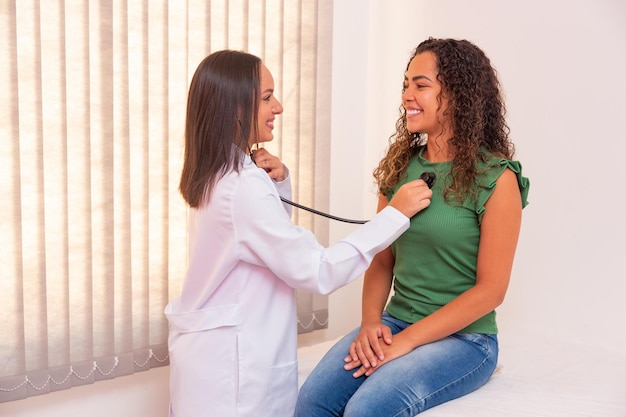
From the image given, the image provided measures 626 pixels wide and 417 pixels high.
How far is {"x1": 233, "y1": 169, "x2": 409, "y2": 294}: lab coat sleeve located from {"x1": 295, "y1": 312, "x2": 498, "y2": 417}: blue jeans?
22 cm

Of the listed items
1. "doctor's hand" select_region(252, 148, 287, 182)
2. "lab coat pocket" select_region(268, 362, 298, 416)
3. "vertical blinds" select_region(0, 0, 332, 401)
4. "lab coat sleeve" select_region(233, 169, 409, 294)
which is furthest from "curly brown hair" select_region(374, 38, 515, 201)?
"vertical blinds" select_region(0, 0, 332, 401)

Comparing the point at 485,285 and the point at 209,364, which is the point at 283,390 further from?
the point at 485,285

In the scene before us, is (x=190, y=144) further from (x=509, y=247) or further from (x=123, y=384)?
(x=123, y=384)

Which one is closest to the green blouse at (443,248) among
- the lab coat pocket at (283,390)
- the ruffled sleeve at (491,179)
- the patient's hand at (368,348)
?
the ruffled sleeve at (491,179)

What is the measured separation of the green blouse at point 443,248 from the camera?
170cm

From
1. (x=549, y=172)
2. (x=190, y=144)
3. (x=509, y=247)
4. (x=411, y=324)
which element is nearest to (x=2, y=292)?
(x=190, y=144)

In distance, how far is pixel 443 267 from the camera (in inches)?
68.4

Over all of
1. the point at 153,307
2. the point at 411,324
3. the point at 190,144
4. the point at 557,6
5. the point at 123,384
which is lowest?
the point at 123,384

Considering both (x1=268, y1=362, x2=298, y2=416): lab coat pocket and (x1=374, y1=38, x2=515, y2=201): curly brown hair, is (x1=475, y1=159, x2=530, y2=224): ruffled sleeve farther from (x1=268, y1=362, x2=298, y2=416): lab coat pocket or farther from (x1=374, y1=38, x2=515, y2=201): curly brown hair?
(x1=268, y1=362, x2=298, y2=416): lab coat pocket

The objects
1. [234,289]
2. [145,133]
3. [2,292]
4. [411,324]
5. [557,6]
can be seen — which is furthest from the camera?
[557,6]

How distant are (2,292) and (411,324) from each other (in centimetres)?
109

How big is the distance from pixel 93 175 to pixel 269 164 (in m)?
0.61

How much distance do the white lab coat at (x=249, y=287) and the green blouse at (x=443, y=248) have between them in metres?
0.12

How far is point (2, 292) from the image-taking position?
6.56ft
